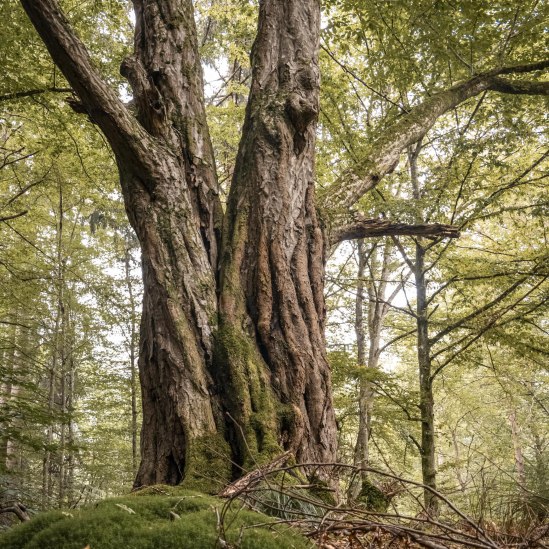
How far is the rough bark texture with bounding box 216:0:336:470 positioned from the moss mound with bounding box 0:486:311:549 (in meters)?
1.22

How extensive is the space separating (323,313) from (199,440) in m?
1.48

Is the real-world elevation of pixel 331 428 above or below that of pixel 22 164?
below

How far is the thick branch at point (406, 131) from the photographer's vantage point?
4.45 m

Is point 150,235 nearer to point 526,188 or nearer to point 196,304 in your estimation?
point 196,304

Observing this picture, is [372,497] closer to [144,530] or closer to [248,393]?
[248,393]

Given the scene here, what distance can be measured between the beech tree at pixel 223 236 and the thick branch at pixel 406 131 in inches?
1.8

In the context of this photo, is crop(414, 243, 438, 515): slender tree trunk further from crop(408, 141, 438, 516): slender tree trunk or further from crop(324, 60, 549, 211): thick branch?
crop(324, 60, 549, 211): thick branch

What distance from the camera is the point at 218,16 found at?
8.41 m

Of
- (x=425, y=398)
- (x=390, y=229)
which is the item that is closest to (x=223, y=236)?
(x=390, y=229)

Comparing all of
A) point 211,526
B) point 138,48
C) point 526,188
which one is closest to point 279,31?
point 138,48

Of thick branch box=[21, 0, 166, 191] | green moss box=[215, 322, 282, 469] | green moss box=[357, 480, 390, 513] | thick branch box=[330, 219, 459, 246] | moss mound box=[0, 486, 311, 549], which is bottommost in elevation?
green moss box=[357, 480, 390, 513]

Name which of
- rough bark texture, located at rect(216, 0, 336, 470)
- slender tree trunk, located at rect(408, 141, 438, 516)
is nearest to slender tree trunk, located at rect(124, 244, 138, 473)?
slender tree trunk, located at rect(408, 141, 438, 516)

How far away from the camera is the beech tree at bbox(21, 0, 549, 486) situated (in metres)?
2.93

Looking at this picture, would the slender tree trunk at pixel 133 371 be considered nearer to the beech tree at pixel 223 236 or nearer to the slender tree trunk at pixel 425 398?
the slender tree trunk at pixel 425 398
